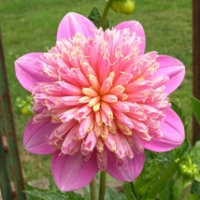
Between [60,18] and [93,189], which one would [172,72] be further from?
[60,18]

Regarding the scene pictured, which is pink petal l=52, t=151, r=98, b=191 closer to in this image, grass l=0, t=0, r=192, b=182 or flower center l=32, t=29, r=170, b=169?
flower center l=32, t=29, r=170, b=169

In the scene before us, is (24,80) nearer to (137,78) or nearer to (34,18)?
(137,78)

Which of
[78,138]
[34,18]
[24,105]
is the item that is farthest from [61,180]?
[34,18]

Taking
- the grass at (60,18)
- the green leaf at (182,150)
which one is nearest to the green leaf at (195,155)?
the green leaf at (182,150)

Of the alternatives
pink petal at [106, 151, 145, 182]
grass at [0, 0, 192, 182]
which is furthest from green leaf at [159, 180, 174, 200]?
grass at [0, 0, 192, 182]

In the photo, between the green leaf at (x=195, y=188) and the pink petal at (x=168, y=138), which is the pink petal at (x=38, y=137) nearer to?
the pink petal at (x=168, y=138)

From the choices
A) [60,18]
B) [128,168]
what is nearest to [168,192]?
[128,168]
